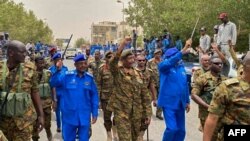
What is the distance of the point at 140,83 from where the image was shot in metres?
7.03

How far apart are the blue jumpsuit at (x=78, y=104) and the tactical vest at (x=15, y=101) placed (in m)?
1.46

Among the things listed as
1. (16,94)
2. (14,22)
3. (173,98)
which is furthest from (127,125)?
(14,22)

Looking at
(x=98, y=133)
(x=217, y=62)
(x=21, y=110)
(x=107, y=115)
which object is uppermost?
(x=217, y=62)

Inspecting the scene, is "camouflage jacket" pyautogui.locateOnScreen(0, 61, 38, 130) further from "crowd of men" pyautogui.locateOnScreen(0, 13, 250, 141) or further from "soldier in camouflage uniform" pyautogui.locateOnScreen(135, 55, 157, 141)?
"soldier in camouflage uniform" pyautogui.locateOnScreen(135, 55, 157, 141)

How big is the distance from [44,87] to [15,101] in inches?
127

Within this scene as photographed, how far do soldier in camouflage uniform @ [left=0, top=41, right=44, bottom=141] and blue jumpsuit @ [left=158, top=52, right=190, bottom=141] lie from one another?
254 centimetres

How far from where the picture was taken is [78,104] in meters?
6.70

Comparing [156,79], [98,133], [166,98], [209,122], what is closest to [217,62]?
[166,98]

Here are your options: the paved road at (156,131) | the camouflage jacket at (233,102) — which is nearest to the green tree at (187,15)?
the paved road at (156,131)

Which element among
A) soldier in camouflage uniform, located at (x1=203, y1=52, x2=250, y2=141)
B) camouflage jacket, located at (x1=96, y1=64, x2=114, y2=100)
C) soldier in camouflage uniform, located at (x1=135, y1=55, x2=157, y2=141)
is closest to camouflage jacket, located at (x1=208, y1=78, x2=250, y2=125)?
soldier in camouflage uniform, located at (x1=203, y1=52, x2=250, y2=141)

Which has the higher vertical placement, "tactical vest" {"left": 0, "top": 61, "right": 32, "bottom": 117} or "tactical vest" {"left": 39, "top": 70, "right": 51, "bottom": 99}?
"tactical vest" {"left": 0, "top": 61, "right": 32, "bottom": 117}

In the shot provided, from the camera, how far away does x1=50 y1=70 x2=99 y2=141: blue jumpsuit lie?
6.68 m

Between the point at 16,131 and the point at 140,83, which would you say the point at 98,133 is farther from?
the point at 16,131

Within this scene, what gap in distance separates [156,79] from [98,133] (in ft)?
8.20
